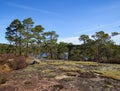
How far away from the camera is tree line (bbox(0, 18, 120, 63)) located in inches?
1742

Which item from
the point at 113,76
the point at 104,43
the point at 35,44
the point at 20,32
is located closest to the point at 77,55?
the point at 104,43

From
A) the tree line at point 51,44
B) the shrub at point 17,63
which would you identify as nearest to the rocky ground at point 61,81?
the shrub at point 17,63

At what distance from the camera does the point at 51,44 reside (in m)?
51.4

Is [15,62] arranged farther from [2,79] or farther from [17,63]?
[2,79]

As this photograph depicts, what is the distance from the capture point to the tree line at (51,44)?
145 feet

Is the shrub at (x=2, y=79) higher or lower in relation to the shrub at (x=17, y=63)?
lower

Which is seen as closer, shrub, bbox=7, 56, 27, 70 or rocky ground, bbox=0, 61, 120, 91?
rocky ground, bbox=0, 61, 120, 91

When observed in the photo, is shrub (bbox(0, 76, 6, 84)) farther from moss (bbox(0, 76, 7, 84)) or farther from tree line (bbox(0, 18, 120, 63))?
tree line (bbox(0, 18, 120, 63))

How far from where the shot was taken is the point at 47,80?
8.65 meters

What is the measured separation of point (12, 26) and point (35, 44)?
7012 millimetres

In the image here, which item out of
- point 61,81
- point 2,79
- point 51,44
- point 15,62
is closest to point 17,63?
point 15,62

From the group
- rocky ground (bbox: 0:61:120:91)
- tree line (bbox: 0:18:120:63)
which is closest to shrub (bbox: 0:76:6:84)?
rocky ground (bbox: 0:61:120:91)

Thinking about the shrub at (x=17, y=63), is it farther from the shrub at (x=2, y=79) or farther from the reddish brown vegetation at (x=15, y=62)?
the shrub at (x=2, y=79)

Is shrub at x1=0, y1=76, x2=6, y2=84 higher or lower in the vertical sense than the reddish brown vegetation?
lower
